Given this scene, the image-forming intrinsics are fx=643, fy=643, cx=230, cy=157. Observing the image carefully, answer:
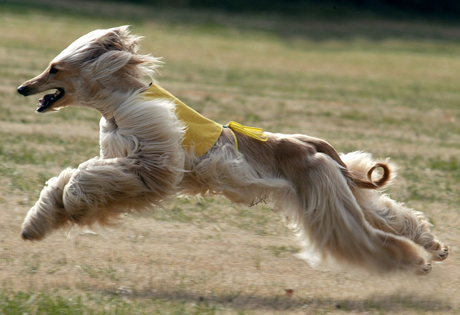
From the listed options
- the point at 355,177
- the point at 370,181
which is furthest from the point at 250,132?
the point at 370,181

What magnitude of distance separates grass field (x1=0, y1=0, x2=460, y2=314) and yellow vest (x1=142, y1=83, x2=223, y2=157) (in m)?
0.54

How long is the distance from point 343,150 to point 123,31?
5.07 metres

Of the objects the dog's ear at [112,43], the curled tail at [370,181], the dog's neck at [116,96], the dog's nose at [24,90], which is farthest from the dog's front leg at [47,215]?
the curled tail at [370,181]

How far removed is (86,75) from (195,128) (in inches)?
31.2

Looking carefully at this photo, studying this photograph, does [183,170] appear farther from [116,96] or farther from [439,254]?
[439,254]

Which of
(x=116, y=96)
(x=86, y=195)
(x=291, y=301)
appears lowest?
(x=291, y=301)

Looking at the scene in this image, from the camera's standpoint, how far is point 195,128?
4316 mm

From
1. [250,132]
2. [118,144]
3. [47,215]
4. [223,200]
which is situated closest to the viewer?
[47,215]

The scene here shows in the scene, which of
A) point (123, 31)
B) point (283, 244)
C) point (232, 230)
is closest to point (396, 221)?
point (283, 244)

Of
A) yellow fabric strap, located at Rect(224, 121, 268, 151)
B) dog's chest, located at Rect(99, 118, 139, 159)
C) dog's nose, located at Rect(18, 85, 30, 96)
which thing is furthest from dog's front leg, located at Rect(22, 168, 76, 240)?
yellow fabric strap, located at Rect(224, 121, 268, 151)

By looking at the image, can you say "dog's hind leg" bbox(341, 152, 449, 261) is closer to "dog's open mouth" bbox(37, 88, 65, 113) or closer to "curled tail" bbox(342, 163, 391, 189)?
"curled tail" bbox(342, 163, 391, 189)

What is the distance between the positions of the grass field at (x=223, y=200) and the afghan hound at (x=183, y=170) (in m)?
0.28

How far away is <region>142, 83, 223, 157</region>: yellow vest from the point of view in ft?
14.0

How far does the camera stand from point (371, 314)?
4055mm
